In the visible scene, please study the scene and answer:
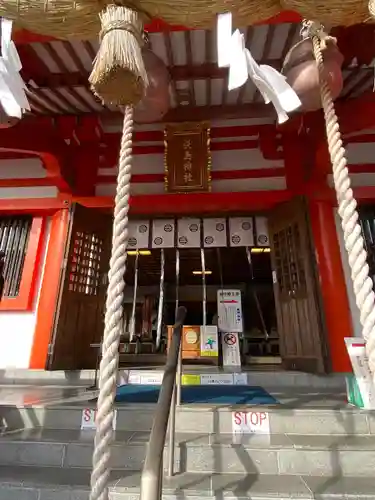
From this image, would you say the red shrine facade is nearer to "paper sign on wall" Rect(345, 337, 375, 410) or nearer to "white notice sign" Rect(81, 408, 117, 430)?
"paper sign on wall" Rect(345, 337, 375, 410)

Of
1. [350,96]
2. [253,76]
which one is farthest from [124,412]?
[350,96]

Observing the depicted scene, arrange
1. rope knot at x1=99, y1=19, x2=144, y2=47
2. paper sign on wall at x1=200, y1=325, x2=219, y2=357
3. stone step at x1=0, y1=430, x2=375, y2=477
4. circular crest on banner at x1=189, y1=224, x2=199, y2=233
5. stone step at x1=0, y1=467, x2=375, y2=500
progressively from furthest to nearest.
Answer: paper sign on wall at x1=200, y1=325, x2=219, y2=357
circular crest on banner at x1=189, y1=224, x2=199, y2=233
stone step at x1=0, y1=430, x2=375, y2=477
stone step at x1=0, y1=467, x2=375, y2=500
rope knot at x1=99, y1=19, x2=144, y2=47

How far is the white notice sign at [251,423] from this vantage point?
87.5 inches

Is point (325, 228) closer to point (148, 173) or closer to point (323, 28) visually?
point (148, 173)

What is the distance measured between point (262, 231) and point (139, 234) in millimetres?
1905

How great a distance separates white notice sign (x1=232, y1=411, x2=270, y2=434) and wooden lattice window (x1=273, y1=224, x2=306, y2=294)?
78.7 inches

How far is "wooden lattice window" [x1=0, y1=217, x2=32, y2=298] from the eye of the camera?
4359 mm

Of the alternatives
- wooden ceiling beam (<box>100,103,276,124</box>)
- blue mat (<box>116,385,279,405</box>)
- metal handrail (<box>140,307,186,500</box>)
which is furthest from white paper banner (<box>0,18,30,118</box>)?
wooden ceiling beam (<box>100,103,276,124</box>)

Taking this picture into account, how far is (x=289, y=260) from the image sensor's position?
4203mm

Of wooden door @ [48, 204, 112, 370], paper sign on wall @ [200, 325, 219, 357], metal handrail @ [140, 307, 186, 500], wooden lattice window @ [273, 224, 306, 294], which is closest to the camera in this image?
metal handrail @ [140, 307, 186, 500]

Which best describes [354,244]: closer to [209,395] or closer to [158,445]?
[158,445]

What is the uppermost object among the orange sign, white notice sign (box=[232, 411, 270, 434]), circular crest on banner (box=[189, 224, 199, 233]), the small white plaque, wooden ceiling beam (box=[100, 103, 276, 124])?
wooden ceiling beam (box=[100, 103, 276, 124])

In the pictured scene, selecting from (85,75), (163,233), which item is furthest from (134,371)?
(85,75)

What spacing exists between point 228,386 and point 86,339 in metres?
1.92
